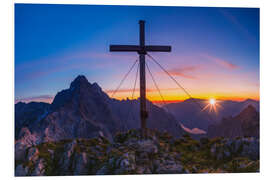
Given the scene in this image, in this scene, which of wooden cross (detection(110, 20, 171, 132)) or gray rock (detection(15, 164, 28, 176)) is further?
wooden cross (detection(110, 20, 171, 132))

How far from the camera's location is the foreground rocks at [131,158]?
9.01m

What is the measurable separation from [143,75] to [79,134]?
40.4 meters

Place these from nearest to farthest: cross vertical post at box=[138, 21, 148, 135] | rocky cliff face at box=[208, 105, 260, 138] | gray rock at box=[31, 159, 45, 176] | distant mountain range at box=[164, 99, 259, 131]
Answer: gray rock at box=[31, 159, 45, 176], cross vertical post at box=[138, 21, 148, 135], distant mountain range at box=[164, 99, 259, 131], rocky cliff face at box=[208, 105, 260, 138]

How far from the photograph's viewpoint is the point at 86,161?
29.9ft

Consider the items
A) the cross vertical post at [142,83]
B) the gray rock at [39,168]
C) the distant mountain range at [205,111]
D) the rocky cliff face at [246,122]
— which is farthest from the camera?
the rocky cliff face at [246,122]

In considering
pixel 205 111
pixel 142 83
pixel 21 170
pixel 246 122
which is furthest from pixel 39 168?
pixel 246 122

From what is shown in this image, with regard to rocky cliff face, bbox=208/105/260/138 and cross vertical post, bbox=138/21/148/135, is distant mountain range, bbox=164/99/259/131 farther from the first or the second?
cross vertical post, bbox=138/21/148/135

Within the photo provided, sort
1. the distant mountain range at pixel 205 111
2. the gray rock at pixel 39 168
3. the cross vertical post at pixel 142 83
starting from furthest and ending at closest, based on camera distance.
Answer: the distant mountain range at pixel 205 111 < the cross vertical post at pixel 142 83 < the gray rock at pixel 39 168

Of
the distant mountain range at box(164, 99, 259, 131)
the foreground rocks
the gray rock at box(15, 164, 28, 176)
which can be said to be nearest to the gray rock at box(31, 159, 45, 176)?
the foreground rocks

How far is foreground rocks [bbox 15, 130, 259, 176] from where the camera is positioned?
9008 millimetres

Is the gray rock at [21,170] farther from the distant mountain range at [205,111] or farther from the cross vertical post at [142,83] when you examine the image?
the distant mountain range at [205,111]

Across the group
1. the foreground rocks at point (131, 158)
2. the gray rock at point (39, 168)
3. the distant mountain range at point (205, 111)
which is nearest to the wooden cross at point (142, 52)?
the foreground rocks at point (131, 158)

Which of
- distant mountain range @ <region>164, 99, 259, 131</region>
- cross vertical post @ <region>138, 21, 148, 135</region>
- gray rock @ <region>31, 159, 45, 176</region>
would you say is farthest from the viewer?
distant mountain range @ <region>164, 99, 259, 131</region>
